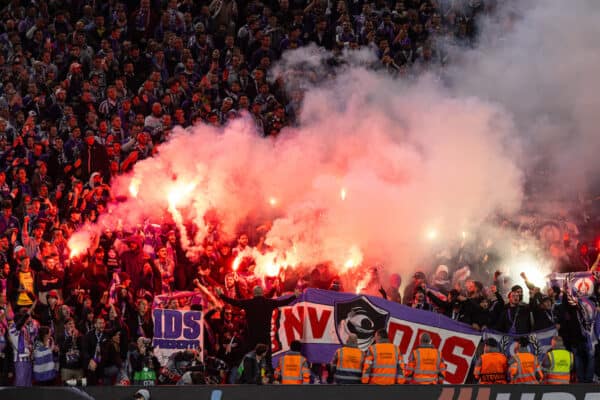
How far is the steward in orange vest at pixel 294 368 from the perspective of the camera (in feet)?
30.7

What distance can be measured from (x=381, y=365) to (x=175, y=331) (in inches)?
95.2

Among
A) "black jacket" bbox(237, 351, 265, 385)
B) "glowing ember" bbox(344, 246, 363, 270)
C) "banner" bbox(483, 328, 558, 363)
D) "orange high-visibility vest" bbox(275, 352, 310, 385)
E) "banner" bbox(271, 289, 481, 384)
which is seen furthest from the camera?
"glowing ember" bbox(344, 246, 363, 270)

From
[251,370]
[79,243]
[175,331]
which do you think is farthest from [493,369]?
[79,243]

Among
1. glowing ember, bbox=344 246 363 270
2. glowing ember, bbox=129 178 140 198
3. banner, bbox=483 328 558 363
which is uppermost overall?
glowing ember, bbox=129 178 140 198

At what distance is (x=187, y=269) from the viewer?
1168cm

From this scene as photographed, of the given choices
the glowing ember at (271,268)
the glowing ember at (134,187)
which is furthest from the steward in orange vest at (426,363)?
the glowing ember at (134,187)

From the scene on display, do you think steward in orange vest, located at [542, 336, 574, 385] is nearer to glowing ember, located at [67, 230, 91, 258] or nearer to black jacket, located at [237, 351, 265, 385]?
black jacket, located at [237, 351, 265, 385]

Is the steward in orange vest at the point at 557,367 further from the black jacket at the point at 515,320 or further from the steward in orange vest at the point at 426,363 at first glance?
the steward in orange vest at the point at 426,363

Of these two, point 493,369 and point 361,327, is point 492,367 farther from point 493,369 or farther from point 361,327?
point 361,327

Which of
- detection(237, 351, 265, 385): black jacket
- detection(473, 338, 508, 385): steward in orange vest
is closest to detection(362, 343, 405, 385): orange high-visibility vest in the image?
detection(473, 338, 508, 385): steward in orange vest

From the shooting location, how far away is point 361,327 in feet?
34.1

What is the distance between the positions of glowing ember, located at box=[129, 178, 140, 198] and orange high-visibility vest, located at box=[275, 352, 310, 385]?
4314mm

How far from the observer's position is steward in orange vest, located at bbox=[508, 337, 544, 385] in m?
Answer: 9.40

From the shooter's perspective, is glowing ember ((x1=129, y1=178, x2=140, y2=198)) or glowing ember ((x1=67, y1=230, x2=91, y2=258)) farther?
glowing ember ((x1=129, y1=178, x2=140, y2=198))
